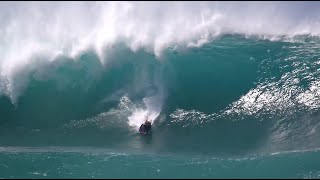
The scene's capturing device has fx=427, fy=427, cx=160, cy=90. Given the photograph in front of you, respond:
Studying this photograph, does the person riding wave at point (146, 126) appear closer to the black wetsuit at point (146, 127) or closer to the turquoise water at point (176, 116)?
the black wetsuit at point (146, 127)

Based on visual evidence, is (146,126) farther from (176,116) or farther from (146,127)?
(176,116)

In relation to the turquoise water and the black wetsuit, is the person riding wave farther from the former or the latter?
the turquoise water

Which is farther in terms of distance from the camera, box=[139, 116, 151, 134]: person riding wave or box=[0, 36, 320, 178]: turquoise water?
box=[139, 116, 151, 134]: person riding wave

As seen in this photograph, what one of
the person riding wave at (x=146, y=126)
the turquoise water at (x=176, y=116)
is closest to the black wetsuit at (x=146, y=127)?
the person riding wave at (x=146, y=126)

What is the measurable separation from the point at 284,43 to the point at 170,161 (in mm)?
15560

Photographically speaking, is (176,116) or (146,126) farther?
(176,116)

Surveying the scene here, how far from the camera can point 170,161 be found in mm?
18203

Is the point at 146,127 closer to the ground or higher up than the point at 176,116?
closer to the ground

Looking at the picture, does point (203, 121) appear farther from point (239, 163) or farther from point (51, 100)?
point (51, 100)

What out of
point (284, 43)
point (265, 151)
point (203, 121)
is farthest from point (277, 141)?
point (284, 43)

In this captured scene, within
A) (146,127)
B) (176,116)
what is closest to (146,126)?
(146,127)

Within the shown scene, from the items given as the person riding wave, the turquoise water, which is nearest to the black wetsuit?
the person riding wave

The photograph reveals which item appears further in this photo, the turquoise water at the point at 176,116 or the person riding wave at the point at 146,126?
the person riding wave at the point at 146,126

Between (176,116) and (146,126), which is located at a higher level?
(176,116)
